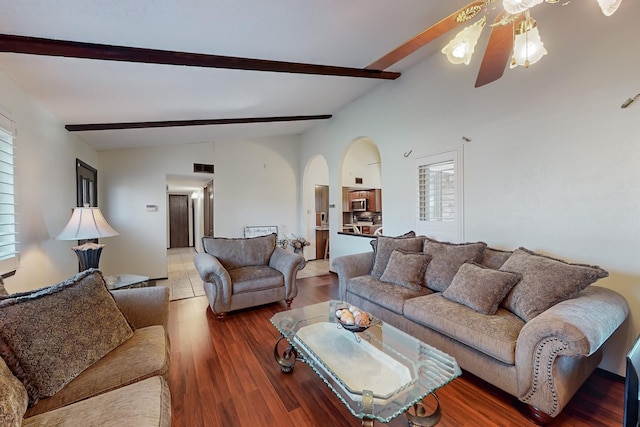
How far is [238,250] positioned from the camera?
3.70 meters

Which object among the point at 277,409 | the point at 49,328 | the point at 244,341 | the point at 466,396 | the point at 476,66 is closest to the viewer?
the point at 49,328

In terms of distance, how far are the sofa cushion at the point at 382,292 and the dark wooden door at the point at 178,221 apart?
28.0 feet

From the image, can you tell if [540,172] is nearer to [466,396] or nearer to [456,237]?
[456,237]

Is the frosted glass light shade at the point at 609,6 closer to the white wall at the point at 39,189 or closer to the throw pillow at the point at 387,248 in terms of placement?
the throw pillow at the point at 387,248

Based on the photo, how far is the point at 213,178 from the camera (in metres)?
5.54

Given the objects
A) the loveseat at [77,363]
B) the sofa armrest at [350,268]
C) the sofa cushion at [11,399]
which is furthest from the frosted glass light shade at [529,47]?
the sofa cushion at [11,399]

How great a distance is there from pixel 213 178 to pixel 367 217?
450cm

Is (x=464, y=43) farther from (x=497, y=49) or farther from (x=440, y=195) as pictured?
(x=440, y=195)

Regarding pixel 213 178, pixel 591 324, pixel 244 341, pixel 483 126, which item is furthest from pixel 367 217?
pixel 591 324

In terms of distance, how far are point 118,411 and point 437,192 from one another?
3412mm

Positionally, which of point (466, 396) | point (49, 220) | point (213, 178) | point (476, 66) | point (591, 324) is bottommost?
point (466, 396)

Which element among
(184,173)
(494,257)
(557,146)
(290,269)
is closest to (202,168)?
(184,173)

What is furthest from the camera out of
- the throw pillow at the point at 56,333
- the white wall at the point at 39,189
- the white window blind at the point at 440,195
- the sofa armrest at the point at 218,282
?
the white window blind at the point at 440,195

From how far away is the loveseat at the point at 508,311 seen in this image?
1502 mm
